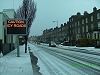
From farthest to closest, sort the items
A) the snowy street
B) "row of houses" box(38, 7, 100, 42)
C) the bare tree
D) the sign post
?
1. "row of houses" box(38, 7, 100, 42)
2. the bare tree
3. the sign post
4. the snowy street

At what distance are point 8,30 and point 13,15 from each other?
2220 cm

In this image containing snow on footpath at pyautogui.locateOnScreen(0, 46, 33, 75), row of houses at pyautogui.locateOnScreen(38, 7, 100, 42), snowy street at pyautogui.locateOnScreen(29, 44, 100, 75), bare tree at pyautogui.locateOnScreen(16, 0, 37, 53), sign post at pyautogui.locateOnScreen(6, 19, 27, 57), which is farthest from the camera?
row of houses at pyautogui.locateOnScreen(38, 7, 100, 42)

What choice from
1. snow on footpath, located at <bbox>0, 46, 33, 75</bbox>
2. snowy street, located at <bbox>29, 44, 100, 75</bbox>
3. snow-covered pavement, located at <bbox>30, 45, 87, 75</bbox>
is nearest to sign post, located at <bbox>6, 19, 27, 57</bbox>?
snowy street, located at <bbox>29, 44, 100, 75</bbox>

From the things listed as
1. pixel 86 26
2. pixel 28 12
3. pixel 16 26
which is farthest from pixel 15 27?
pixel 86 26

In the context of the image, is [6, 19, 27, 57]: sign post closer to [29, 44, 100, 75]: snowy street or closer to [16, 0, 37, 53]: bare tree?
[29, 44, 100, 75]: snowy street

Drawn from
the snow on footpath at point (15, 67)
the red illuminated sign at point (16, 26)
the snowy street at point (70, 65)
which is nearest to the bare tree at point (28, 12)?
the red illuminated sign at point (16, 26)

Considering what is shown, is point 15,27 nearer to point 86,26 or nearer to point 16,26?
point 16,26

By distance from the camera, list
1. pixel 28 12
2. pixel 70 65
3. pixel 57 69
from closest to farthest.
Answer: pixel 57 69
pixel 70 65
pixel 28 12

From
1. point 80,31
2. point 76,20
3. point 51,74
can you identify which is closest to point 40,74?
point 51,74

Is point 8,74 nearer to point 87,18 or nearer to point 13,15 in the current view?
point 13,15

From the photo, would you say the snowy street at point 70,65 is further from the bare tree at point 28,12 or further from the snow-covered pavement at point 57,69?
the bare tree at point 28,12

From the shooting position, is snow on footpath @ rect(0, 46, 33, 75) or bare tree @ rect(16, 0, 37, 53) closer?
snow on footpath @ rect(0, 46, 33, 75)

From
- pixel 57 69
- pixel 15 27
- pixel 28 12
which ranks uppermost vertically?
pixel 28 12

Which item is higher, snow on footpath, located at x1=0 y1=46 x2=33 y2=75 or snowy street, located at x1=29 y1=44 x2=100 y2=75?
snow on footpath, located at x1=0 y1=46 x2=33 y2=75
